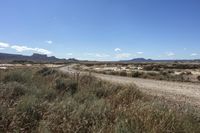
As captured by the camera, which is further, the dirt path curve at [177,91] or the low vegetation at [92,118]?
the dirt path curve at [177,91]

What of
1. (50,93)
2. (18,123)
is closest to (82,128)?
(18,123)

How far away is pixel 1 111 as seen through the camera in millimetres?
7289

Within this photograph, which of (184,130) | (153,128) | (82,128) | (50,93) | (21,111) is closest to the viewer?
(153,128)

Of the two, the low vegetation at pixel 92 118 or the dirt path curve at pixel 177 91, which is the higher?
the low vegetation at pixel 92 118

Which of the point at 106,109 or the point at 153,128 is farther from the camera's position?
the point at 106,109

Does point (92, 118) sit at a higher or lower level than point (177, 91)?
higher

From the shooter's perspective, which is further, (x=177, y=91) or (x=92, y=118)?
(x=177, y=91)

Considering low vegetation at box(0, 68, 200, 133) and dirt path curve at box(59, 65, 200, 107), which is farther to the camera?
dirt path curve at box(59, 65, 200, 107)

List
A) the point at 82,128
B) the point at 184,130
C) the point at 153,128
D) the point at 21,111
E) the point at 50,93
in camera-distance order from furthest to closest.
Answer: the point at 50,93 < the point at 21,111 < the point at 82,128 < the point at 184,130 < the point at 153,128

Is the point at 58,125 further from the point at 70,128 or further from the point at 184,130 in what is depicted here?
the point at 184,130

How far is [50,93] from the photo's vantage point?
1158 cm

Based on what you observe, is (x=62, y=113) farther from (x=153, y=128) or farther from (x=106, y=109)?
(x=153, y=128)

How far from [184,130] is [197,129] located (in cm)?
38

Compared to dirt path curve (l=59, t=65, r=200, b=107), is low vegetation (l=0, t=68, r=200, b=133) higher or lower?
higher
